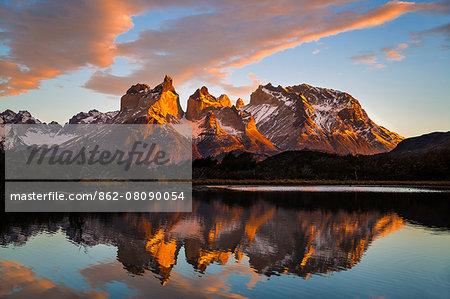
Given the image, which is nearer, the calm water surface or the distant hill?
the calm water surface

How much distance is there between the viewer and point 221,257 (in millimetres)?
24500

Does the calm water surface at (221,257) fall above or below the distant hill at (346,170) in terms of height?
below

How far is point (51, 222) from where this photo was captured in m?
39.1

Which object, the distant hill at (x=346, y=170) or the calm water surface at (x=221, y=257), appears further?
the distant hill at (x=346, y=170)

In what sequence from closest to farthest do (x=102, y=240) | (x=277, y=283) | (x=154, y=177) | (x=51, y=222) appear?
(x=277, y=283)
(x=102, y=240)
(x=51, y=222)
(x=154, y=177)

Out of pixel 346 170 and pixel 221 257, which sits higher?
pixel 346 170

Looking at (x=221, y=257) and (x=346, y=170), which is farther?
(x=346, y=170)

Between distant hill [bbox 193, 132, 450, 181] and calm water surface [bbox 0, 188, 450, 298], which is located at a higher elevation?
distant hill [bbox 193, 132, 450, 181]

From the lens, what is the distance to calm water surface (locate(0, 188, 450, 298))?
60.0 feet

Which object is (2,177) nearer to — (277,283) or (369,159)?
(277,283)

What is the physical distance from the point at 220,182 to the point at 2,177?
66.5 metres

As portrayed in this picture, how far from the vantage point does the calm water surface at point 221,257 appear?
18297 mm

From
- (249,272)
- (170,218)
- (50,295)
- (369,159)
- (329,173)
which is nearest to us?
(50,295)

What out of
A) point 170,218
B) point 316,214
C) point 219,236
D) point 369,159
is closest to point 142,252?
point 219,236
